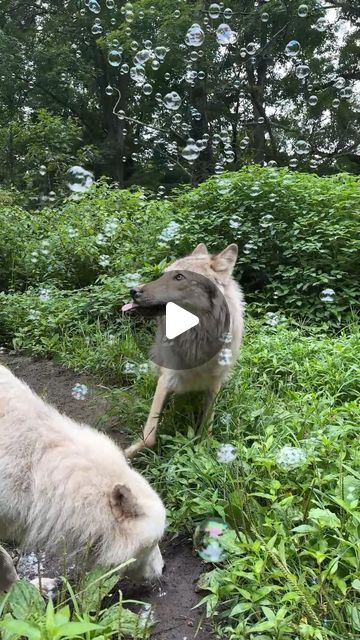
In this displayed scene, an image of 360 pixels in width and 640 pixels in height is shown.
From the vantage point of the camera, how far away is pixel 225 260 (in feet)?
12.6

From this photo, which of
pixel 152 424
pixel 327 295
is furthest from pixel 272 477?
pixel 327 295

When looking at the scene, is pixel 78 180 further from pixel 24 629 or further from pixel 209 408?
pixel 24 629

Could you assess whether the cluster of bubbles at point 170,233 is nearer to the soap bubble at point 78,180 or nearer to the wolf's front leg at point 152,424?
the soap bubble at point 78,180

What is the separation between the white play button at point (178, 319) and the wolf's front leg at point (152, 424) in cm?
37

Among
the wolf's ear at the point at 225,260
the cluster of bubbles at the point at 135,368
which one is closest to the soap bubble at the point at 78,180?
the cluster of bubbles at the point at 135,368

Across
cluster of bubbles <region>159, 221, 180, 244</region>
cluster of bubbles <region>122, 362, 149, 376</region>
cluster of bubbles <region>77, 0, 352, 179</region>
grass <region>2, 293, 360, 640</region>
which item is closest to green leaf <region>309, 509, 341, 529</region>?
grass <region>2, 293, 360, 640</region>

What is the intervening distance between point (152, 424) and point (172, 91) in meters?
11.8

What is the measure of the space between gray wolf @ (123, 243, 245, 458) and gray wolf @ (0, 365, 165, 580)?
4.46 feet

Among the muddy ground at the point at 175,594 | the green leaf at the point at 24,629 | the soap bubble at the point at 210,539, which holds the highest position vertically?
the green leaf at the point at 24,629

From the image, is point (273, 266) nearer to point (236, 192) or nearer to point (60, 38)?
point (236, 192)

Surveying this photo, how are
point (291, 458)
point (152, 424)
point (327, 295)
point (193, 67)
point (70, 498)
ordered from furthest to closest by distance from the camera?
point (193, 67) < point (327, 295) < point (152, 424) < point (291, 458) < point (70, 498)

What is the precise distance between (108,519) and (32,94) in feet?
74.1

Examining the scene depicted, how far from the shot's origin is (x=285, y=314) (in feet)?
20.1

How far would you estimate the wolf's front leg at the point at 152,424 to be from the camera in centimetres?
358
